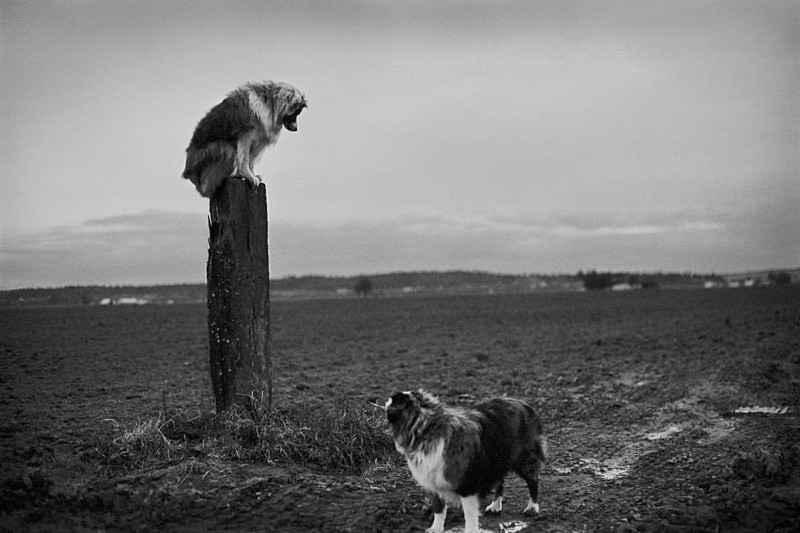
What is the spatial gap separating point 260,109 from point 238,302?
2780 millimetres

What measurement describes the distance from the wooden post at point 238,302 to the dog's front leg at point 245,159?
0.61 feet

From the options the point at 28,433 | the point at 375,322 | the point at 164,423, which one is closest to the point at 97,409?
the point at 28,433

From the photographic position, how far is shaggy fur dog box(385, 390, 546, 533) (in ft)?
20.3

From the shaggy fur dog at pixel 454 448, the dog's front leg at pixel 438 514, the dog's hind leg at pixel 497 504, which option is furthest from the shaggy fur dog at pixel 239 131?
the dog's hind leg at pixel 497 504

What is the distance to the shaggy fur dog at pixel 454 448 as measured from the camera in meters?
6.20

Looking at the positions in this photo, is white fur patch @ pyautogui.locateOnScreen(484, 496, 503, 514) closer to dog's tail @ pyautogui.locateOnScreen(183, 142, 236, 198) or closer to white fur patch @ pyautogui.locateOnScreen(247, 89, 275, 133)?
dog's tail @ pyautogui.locateOnScreen(183, 142, 236, 198)

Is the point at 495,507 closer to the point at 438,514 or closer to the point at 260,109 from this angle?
the point at 438,514

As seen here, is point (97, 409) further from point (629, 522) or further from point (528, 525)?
point (629, 522)

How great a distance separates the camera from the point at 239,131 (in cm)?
870

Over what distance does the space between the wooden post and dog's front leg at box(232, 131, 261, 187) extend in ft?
0.61

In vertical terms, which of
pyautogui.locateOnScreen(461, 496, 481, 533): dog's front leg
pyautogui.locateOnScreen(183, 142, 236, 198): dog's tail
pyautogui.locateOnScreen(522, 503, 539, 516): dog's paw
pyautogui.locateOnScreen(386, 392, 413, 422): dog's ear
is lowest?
pyautogui.locateOnScreen(522, 503, 539, 516): dog's paw

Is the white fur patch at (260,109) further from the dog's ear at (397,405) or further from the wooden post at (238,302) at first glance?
the dog's ear at (397,405)

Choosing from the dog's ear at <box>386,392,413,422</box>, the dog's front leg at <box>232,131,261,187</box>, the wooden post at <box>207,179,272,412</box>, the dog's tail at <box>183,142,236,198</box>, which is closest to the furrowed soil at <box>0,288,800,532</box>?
the wooden post at <box>207,179,272,412</box>

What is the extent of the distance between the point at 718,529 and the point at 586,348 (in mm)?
17020
